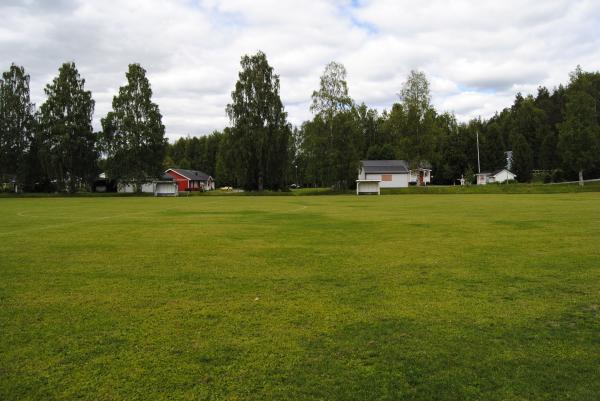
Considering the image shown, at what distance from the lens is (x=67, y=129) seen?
65.9m

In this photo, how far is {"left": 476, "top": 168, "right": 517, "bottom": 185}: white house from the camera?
8819 centimetres

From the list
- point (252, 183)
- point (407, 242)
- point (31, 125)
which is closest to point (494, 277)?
point (407, 242)

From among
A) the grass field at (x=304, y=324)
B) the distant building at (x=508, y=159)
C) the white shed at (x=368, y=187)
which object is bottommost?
the grass field at (x=304, y=324)

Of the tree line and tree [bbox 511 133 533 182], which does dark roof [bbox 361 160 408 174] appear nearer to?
the tree line

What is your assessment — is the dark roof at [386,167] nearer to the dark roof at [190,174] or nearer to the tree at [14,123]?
the dark roof at [190,174]

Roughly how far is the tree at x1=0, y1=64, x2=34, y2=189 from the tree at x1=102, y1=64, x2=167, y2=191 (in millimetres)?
13159

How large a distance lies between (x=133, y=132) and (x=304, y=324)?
223 ft

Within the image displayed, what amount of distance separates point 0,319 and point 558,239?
43.1 feet

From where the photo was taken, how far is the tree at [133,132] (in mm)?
67562

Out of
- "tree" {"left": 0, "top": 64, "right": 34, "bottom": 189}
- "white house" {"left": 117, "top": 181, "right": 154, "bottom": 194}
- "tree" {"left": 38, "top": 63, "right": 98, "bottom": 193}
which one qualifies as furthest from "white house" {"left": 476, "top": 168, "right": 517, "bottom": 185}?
"tree" {"left": 0, "top": 64, "right": 34, "bottom": 189}

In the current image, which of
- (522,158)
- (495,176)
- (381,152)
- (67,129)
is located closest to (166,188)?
(67,129)

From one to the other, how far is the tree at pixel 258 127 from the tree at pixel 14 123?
3245 cm

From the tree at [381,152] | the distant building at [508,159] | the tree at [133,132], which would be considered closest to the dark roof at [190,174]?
the tree at [133,132]

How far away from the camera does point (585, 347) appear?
Result: 4.83 metres
